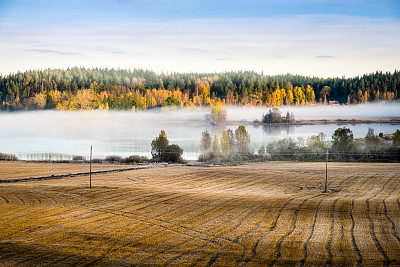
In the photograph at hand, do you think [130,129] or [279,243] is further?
[130,129]

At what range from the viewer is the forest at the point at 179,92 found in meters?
163

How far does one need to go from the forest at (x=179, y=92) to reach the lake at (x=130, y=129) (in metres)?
4.79

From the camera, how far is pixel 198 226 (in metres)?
22.3

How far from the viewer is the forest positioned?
16338 centimetres

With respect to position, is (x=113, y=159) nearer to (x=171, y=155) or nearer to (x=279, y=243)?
(x=171, y=155)

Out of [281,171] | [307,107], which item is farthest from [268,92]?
[281,171]

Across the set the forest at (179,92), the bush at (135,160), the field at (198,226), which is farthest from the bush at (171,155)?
the forest at (179,92)

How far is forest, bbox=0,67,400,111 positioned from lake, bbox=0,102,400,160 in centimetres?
479

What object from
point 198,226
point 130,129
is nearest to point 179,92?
Result: point 130,129

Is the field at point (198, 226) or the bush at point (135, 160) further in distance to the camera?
the bush at point (135, 160)

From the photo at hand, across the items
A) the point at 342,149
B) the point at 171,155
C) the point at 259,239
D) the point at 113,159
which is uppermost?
the point at 342,149

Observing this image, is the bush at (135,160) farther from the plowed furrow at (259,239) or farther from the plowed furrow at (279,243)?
the plowed furrow at (279,243)

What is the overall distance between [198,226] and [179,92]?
546ft

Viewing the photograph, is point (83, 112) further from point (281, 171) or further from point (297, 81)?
point (281, 171)
